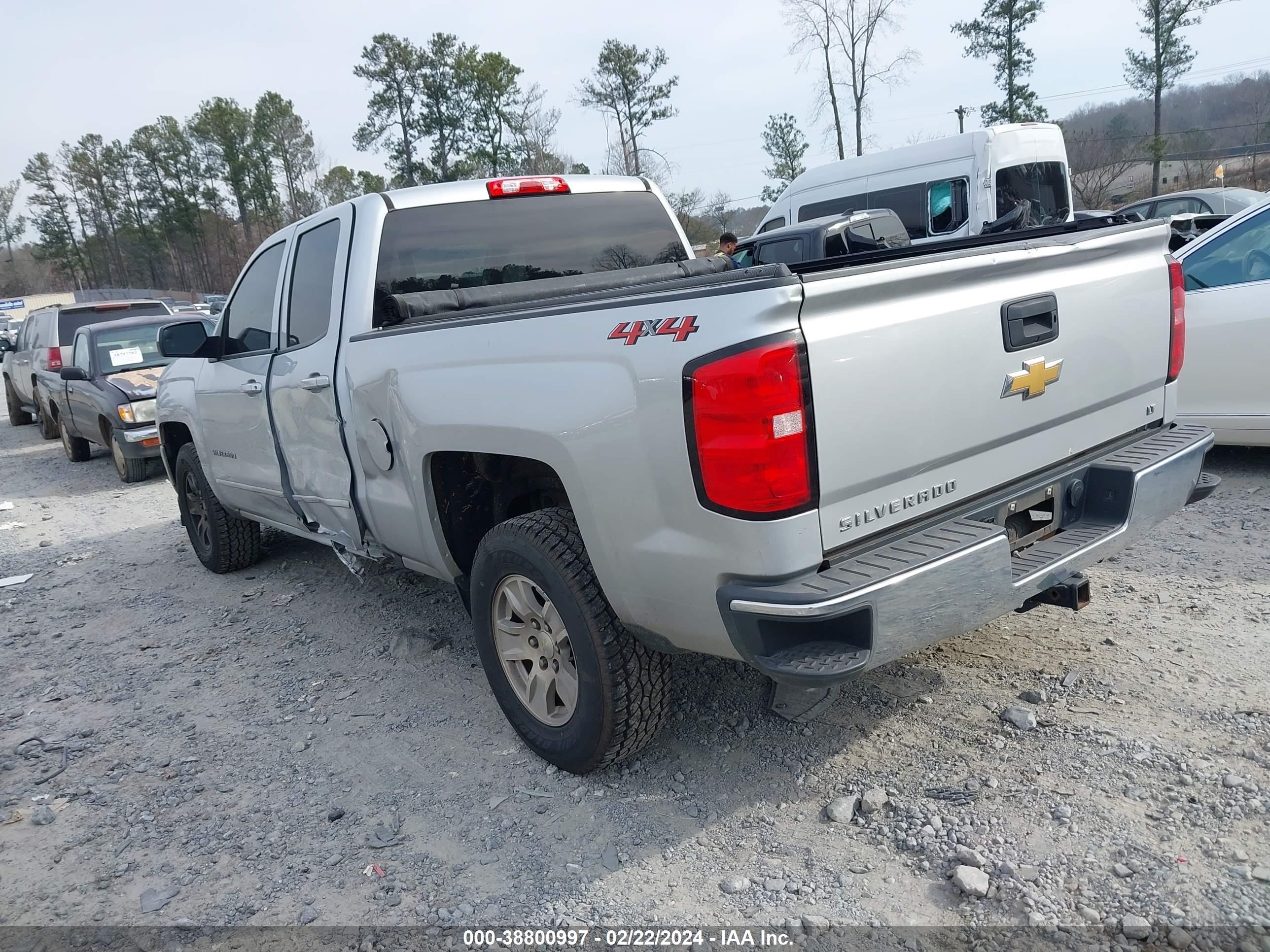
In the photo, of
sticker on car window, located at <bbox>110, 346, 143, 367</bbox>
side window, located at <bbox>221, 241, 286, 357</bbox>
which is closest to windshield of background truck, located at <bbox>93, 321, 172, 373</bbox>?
sticker on car window, located at <bbox>110, 346, 143, 367</bbox>

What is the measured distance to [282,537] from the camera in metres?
6.82

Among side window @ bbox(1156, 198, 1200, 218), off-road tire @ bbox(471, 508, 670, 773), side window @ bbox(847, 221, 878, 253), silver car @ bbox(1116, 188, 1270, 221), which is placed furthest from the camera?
side window @ bbox(1156, 198, 1200, 218)

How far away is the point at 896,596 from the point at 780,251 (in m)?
8.00

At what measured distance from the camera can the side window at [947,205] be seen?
1234 cm

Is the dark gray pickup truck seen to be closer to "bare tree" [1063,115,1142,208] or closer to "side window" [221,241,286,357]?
"side window" [221,241,286,357]

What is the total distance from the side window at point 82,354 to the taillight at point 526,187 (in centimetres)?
799

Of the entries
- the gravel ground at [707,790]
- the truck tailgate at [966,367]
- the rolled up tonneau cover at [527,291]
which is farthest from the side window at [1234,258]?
the rolled up tonneau cover at [527,291]

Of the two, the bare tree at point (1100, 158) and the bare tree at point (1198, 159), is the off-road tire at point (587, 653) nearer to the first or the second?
the bare tree at point (1100, 158)

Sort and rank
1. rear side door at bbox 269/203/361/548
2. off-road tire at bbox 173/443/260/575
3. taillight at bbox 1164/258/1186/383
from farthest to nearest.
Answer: off-road tire at bbox 173/443/260/575, rear side door at bbox 269/203/361/548, taillight at bbox 1164/258/1186/383

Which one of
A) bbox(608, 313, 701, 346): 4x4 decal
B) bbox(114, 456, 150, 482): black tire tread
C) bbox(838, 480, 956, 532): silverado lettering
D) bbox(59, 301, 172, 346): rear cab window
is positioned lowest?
bbox(114, 456, 150, 482): black tire tread

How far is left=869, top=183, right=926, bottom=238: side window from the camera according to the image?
1255cm

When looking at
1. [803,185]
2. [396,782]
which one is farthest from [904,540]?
[803,185]

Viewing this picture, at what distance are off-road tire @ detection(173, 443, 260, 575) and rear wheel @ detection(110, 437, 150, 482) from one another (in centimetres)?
409

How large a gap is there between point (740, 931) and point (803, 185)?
13.5m
